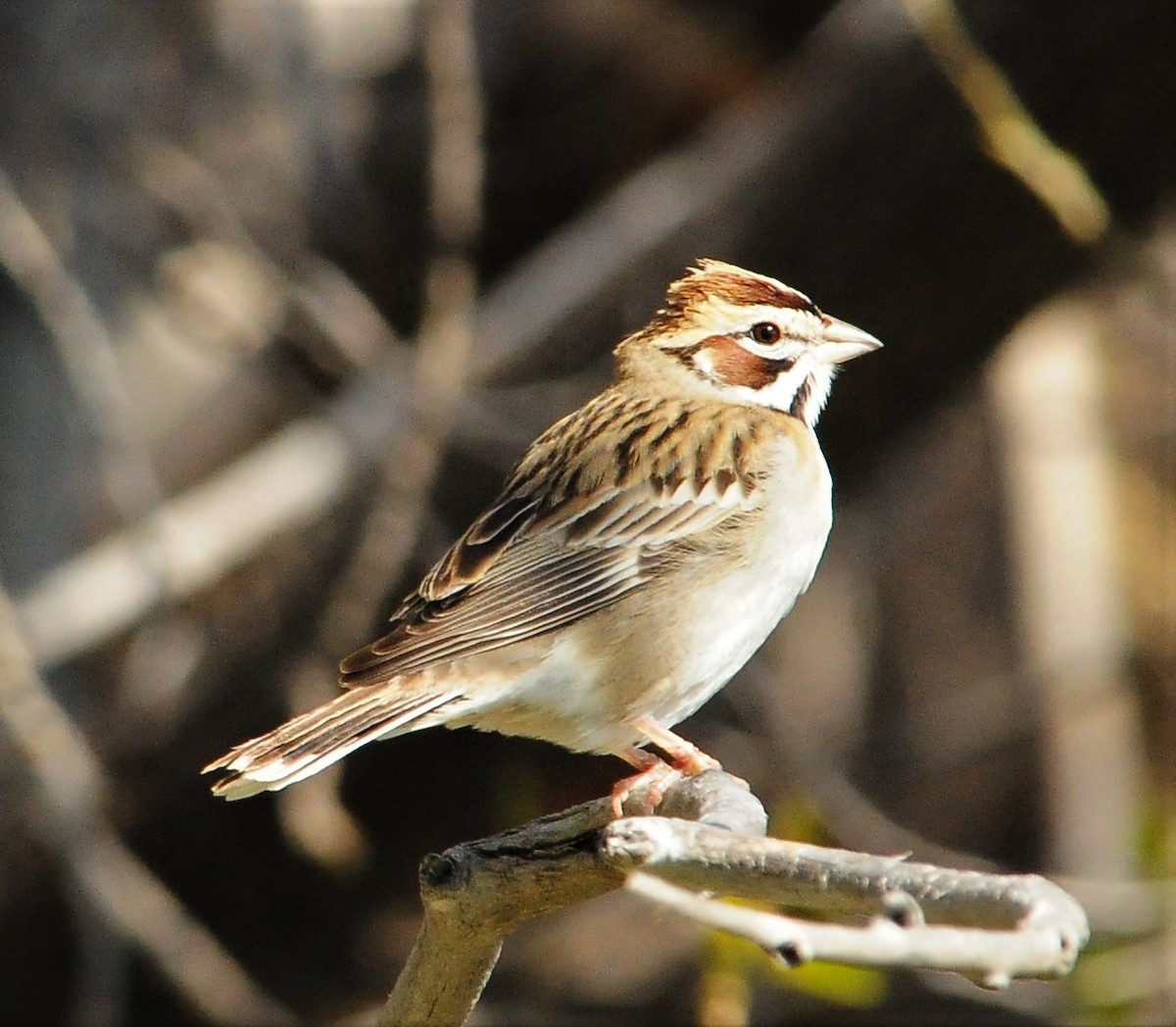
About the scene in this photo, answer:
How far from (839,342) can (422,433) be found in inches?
69.3

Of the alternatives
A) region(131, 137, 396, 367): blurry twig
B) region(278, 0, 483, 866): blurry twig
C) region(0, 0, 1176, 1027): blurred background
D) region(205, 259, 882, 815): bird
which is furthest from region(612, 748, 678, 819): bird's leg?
region(131, 137, 396, 367): blurry twig

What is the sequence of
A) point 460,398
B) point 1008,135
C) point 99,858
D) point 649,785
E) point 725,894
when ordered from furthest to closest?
point 460,398, point 99,858, point 1008,135, point 649,785, point 725,894

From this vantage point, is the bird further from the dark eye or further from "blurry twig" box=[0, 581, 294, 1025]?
"blurry twig" box=[0, 581, 294, 1025]

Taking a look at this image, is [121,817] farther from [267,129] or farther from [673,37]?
[673,37]

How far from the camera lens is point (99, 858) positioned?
6.01 m

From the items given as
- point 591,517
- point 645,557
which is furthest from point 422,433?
point 645,557

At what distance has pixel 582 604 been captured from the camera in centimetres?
443

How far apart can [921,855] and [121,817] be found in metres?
2.73

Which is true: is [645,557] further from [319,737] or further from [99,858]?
→ [99,858]

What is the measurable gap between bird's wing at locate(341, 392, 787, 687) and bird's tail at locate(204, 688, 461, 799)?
215mm

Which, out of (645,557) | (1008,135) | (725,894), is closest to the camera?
(725,894)

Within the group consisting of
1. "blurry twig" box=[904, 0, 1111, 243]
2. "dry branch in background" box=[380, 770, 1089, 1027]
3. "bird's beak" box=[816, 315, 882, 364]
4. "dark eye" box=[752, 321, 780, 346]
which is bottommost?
"dry branch in background" box=[380, 770, 1089, 1027]

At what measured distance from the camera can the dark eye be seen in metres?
4.80

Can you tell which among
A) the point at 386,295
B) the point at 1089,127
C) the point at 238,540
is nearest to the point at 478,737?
the point at 238,540
